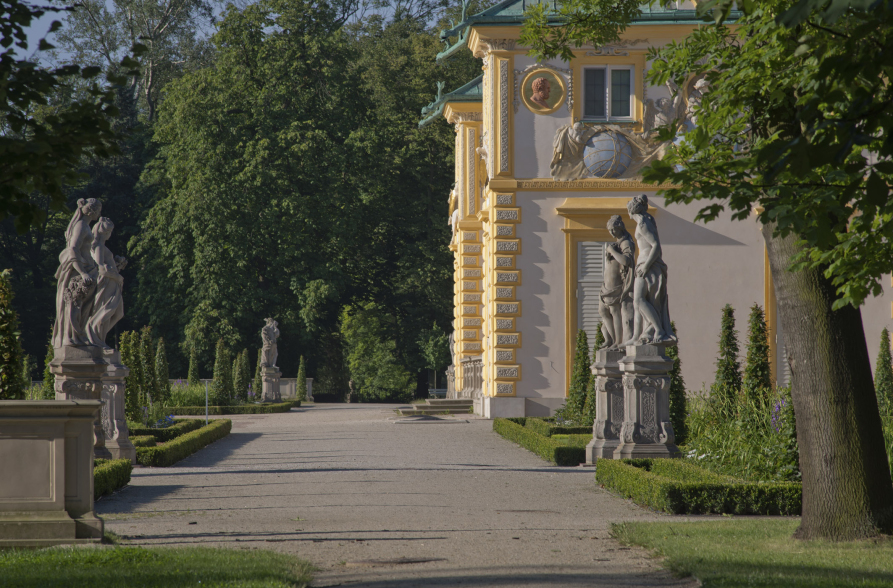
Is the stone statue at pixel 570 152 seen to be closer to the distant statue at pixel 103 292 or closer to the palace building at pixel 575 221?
the palace building at pixel 575 221

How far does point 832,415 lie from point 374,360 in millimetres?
42284

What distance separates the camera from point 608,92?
90.3ft

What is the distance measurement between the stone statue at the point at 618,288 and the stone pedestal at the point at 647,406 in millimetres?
1187

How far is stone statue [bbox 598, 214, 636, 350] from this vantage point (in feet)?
51.1

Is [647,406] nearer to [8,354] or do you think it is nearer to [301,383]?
[8,354]

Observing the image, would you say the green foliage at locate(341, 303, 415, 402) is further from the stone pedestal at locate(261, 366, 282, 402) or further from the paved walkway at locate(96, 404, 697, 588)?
the paved walkway at locate(96, 404, 697, 588)

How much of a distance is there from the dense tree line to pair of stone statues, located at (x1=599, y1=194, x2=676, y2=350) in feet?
97.0

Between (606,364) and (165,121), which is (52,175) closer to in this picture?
(606,364)

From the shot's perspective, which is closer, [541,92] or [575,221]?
[541,92]

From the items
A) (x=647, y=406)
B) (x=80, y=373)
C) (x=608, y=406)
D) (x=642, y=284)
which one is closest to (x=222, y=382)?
(x=80, y=373)

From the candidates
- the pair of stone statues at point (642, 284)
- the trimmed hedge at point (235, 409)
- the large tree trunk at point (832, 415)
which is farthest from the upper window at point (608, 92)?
the large tree trunk at point (832, 415)

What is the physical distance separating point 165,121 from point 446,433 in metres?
30.2

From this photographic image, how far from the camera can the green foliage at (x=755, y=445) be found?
11289mm

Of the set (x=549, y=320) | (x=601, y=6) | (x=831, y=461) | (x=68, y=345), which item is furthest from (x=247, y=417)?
(x=831, y=461)
